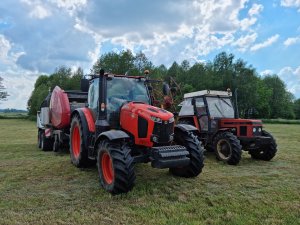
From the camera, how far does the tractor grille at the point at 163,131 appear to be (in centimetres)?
597

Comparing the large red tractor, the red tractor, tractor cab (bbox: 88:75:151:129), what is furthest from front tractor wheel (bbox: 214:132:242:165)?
tractor cab (bbox: 88:75:151:129)

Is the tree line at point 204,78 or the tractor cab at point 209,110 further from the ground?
the tree line at point 204,78

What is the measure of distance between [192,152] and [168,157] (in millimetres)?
891

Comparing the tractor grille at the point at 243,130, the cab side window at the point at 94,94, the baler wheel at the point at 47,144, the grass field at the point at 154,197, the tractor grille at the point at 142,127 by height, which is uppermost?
the cab side window at the point at 94,94

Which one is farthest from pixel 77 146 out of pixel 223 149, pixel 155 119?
pixel 223 149

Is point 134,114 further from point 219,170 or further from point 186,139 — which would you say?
A: point 219,170

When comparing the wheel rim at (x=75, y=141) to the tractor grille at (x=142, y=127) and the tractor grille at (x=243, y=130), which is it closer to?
the tractor grille at (x=142, y=127)

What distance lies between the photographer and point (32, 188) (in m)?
6.14

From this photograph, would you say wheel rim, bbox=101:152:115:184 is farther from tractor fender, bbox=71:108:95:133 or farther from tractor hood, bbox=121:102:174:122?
tractor fender, bbox=71:108:95:133

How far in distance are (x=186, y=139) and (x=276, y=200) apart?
6.54 feet

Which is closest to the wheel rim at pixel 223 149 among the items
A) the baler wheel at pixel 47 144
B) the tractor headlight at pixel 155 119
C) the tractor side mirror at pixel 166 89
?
the tractor side mirror at pixel 166 89

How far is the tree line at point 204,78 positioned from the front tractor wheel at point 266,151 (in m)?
41.6

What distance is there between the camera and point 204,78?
2643 inches

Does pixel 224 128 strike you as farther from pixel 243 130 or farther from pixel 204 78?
pixel 204 78
